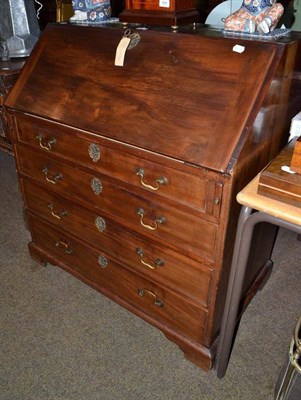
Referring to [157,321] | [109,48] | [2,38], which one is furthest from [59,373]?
[2,38]

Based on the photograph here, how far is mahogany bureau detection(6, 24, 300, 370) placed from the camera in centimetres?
107

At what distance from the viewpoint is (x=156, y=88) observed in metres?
1.21

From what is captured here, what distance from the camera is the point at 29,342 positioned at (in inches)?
62.8

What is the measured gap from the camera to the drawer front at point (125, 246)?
4.25 ft

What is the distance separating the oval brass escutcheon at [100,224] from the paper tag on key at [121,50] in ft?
1.91

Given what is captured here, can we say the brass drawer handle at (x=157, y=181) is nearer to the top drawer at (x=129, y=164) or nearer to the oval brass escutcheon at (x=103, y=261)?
the top drawer at (x=129, y=164)

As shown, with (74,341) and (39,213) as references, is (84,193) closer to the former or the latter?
(39,213)

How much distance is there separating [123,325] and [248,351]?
538 millimetres

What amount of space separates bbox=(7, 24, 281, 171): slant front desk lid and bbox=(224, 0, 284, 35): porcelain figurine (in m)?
0.12

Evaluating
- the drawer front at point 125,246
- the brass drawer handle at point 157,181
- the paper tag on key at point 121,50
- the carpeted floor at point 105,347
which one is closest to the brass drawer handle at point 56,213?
the drawer front at point 125,246

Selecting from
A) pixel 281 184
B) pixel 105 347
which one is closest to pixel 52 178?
pixel 105 347

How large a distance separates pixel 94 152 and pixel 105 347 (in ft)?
2.68

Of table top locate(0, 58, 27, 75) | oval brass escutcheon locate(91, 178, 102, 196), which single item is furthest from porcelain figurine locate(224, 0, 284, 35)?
table top locate(0, 58, 27, 75)

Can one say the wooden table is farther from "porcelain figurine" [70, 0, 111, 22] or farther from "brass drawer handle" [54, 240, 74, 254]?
"porcelain figurine" [70, 0, 111, 22]
